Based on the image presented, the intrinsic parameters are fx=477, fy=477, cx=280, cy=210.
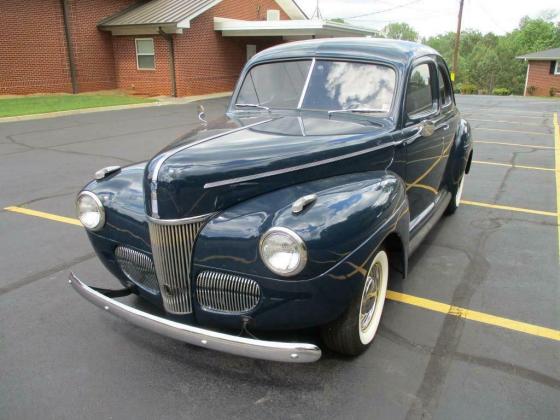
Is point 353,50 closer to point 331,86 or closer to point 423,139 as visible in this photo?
point 331,86

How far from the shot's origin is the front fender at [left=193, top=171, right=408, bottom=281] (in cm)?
229

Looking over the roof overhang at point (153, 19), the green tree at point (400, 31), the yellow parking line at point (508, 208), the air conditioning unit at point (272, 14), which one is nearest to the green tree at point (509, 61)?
the green tree at point (400, 31)

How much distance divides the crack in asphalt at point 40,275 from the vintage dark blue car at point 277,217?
3.94 ft

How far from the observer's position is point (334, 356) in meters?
2.89

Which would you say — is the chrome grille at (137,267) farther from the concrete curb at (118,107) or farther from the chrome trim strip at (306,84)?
the concrete curb at (118,107)

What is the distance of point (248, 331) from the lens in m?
2.49

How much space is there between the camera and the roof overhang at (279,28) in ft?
65.1

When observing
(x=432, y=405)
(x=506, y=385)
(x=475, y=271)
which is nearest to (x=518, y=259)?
(x=475, y=271)

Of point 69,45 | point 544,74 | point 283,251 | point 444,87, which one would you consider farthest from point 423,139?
point 544,74

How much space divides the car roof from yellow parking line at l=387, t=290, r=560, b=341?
5.92ft

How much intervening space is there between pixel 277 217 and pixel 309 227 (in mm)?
187

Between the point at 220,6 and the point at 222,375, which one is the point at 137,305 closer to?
the point at 222,375

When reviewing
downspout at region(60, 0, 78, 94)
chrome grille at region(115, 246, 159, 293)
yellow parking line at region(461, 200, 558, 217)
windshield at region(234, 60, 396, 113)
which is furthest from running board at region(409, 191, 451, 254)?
downspout at region(60, 0, 78, 94)

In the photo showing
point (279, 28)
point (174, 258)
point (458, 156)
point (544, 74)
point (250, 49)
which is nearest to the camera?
point (174, 258)
